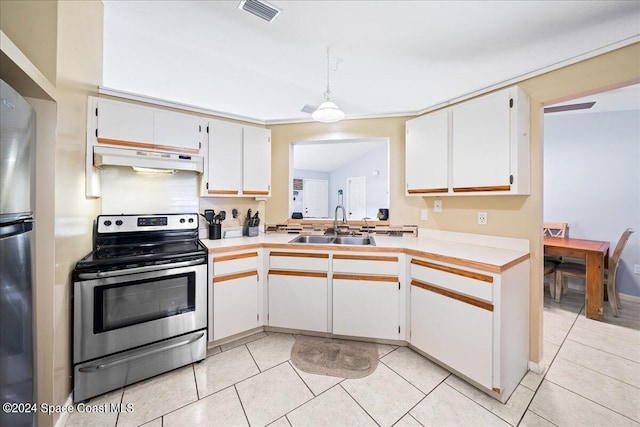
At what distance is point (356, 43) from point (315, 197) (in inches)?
271

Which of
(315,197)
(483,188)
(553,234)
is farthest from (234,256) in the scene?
(315,197)

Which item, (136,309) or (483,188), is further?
(483,188)

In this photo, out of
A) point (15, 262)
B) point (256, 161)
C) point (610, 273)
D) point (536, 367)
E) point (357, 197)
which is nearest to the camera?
point (15, 262)

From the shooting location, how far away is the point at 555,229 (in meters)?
3.73

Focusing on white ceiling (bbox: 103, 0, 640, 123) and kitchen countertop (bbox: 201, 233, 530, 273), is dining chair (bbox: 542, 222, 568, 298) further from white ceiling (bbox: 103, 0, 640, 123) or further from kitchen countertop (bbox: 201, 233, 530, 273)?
white ceiling (bbox: 103, 0, 640, 123)

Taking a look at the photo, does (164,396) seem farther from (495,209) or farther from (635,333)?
(635,333)

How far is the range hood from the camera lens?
190 centimetres

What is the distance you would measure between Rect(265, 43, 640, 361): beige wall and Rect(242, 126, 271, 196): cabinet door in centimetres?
32

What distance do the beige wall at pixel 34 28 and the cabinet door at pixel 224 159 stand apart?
1.19 meters

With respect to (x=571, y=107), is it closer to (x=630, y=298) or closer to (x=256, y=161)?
(x=630, y=298)

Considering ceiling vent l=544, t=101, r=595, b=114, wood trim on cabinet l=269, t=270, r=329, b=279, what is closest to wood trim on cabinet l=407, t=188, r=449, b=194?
wood trim on cabinet l=269, t=270, r=329, b=279

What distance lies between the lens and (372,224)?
9.46 feet

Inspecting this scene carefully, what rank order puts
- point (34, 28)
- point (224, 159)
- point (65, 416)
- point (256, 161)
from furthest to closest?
point (256, 161), point (224, 159), point (65, 416), point (34, 28)

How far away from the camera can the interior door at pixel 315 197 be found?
8602 mm
